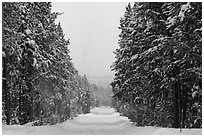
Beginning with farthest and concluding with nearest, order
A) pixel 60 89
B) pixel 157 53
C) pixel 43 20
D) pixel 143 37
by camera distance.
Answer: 1. pixel 60 89
2. pixel 43 20
3. pixel 143 37
4. pixel 157 53

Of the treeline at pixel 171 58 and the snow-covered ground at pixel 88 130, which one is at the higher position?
the treeline at pixel 171 58

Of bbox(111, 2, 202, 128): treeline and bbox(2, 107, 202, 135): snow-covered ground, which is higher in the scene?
bbox(111, 2, 202, 128): treeline

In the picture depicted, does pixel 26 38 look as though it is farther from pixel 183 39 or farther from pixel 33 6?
pixel 183 39

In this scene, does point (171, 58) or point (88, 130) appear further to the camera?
point (88, 130)

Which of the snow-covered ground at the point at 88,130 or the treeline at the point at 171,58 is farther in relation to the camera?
the treeline at the point at 171,58

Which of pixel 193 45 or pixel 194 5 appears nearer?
pixel 194 5

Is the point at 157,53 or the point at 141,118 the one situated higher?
the point at 157,53

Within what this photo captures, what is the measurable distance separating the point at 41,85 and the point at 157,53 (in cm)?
1250

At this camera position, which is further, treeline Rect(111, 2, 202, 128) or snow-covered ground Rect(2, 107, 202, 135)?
treeline Rect(111, 2, 202, 128)

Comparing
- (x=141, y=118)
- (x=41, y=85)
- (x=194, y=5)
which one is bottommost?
→ (x=141, y=118)

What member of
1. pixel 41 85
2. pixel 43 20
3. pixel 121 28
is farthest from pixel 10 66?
pixel 121 28

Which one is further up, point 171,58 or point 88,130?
point 171,58

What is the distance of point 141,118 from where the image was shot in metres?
24.7

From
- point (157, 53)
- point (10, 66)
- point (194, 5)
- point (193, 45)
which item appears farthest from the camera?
point (10, 66)
